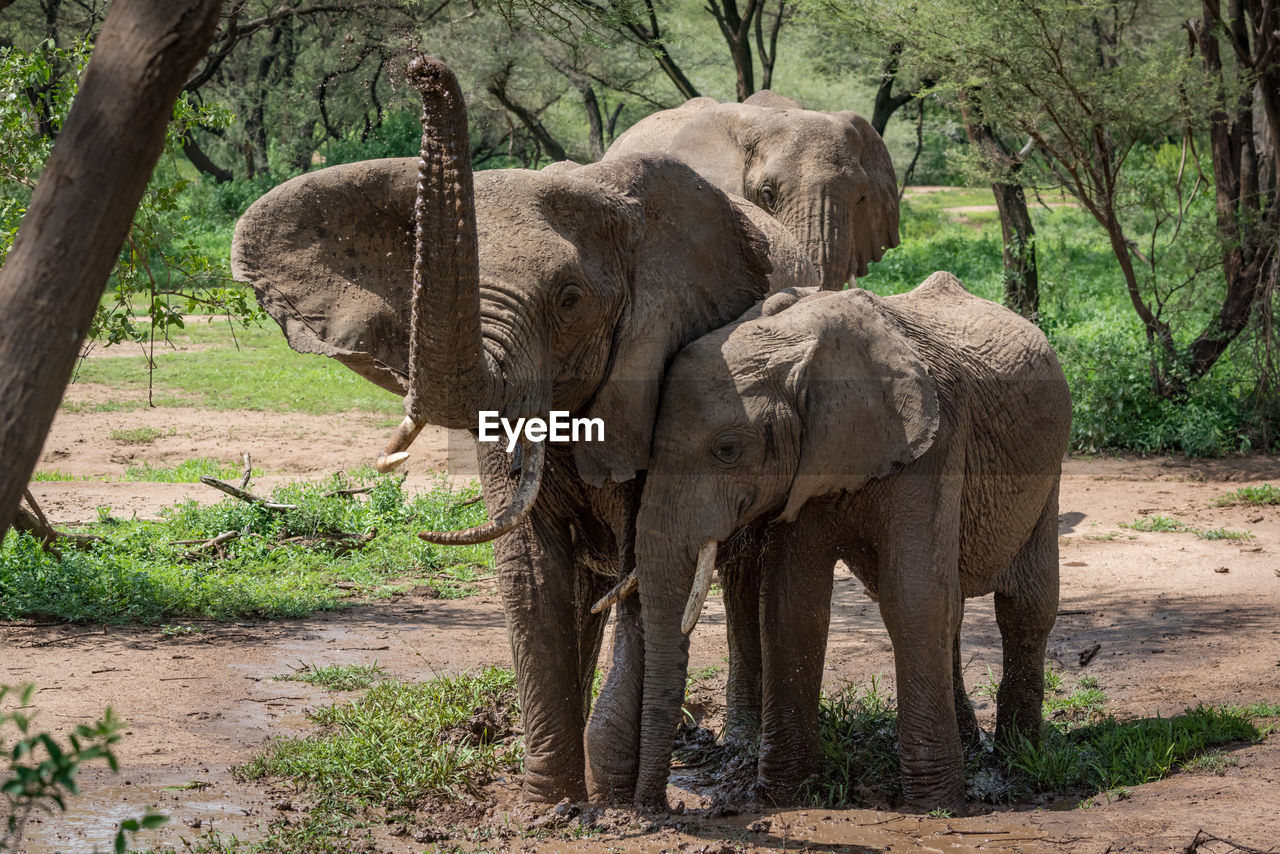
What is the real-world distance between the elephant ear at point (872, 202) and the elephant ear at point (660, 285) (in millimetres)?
3627

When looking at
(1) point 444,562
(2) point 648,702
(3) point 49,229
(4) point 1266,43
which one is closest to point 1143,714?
(2) point 648,702

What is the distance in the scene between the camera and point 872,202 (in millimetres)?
8742

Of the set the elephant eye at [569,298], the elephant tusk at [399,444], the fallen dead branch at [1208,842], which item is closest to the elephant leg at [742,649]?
the elephant eye at [569,298]

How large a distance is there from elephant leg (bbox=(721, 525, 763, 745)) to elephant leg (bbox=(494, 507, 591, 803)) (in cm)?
96

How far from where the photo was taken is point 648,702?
459cm

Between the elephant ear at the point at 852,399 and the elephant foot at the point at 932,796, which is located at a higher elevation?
the elephant ear at the point at 852,399

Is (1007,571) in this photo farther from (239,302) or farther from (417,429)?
(239,302)

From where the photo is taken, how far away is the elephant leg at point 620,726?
15.7ft

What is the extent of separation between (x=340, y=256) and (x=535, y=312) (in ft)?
1.99

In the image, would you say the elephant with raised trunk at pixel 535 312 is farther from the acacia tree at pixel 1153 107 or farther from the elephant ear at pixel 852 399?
the acacia tree at pixel 1153 107

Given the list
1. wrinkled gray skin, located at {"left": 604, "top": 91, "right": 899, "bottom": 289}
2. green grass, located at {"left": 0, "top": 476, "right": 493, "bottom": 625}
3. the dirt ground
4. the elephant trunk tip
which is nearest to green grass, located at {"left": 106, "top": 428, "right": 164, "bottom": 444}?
the dirt ground

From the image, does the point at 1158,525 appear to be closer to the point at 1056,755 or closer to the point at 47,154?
the point at 1056,755

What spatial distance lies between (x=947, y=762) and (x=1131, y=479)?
704 cm

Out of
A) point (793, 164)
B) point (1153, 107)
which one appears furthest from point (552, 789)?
point (1153, 107)
